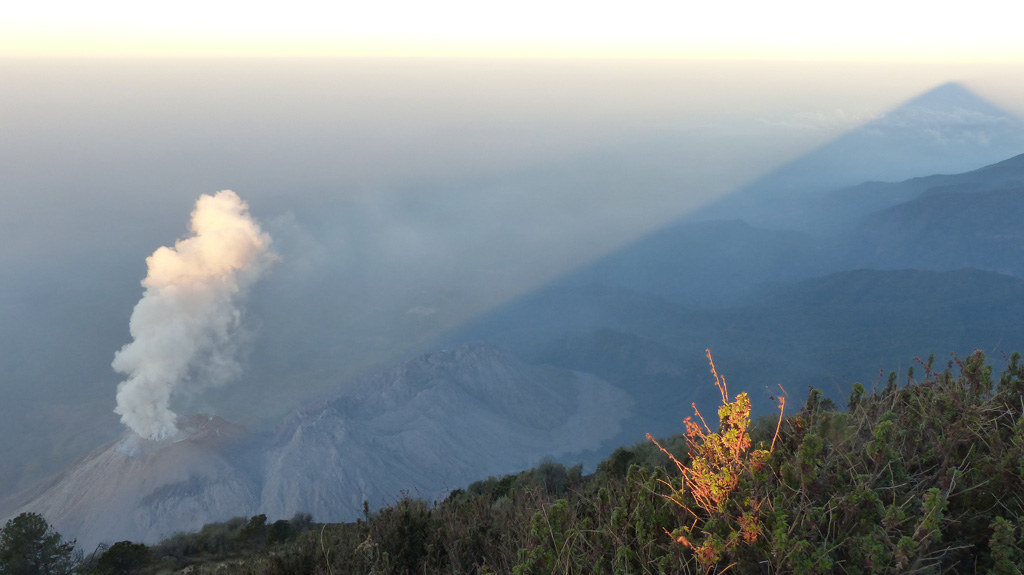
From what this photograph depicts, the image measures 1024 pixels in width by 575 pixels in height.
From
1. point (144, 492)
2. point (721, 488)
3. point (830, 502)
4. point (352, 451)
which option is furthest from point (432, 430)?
point (830, 502)

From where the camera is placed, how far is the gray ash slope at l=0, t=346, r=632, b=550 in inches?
2964

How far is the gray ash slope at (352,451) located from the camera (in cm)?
7527

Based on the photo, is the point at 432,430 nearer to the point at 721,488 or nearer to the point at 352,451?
the point at 352,451

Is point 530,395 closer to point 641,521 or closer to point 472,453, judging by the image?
point 472,453

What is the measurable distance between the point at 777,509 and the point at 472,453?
110 metres

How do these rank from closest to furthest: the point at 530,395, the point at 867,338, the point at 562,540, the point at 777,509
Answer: the point at 777,509 → the point at 562,540 → the point at 530,395 → the point at 867,338

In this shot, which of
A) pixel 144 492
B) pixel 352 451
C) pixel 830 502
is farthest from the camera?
pixel 352 451

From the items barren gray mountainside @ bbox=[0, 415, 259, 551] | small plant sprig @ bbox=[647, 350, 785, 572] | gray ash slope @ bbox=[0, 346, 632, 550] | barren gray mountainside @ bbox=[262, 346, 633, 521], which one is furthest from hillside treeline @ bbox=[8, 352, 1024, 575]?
barren gray mountainside @ bbox=[0, 415, 259, 551]

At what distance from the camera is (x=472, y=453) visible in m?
109

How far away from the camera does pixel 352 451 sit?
3888 inches

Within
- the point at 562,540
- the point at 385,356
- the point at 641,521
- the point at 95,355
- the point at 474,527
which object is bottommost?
the point at 385,356

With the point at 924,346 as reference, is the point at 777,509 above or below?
above

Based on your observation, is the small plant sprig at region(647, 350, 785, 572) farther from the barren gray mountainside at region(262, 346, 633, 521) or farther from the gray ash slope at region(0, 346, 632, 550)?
the barren gray mountainside at region(262, 346, 633, 521)

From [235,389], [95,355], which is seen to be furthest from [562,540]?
[95,355]
